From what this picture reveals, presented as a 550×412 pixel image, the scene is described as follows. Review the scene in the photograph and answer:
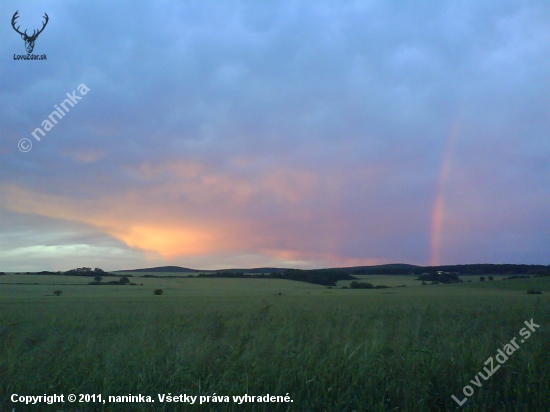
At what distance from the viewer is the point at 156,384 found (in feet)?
16.9

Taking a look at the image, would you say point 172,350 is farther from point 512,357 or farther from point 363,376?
point 512,357

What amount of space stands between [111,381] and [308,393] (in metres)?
2.49

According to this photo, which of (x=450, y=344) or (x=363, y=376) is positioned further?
(x=450, y=344)

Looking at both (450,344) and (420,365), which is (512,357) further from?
(420,365)

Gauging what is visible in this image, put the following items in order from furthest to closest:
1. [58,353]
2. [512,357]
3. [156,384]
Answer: [58,353] → [512,357] → [156,384]

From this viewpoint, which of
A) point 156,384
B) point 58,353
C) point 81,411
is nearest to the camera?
point 81,411

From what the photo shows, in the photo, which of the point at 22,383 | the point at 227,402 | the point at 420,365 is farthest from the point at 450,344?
the point at 22,383

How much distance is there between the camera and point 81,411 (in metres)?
4.66

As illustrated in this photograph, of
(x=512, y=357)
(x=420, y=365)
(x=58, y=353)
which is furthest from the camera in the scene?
(x=58, y=353)

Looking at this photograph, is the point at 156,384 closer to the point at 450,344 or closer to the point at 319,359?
the point at 319,359

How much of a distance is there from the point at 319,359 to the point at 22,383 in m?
3.92

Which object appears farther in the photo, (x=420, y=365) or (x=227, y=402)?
(x=420, y=365)

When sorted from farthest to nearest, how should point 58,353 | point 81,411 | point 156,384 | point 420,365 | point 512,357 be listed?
point 58,353 < point 512,357 < point 420,365 < point 156,384 < point 81,411

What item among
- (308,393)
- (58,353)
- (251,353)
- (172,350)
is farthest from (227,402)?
(58,353)
